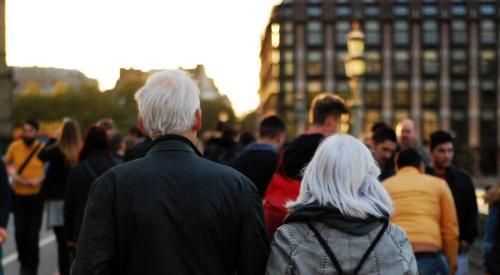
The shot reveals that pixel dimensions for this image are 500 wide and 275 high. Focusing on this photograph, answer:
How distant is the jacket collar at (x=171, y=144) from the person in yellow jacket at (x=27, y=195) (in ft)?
22.3

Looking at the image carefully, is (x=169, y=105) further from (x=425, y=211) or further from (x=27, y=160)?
(x=27, y=160)

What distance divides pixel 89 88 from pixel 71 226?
116 meters

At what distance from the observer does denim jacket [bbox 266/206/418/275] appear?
3686 millimetres

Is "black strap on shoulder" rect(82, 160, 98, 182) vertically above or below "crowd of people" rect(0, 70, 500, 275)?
below

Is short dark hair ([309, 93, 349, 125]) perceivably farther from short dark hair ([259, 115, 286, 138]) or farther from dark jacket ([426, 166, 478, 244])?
dark jacket ([426, 166, 478, 244])

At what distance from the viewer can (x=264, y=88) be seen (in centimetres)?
13438

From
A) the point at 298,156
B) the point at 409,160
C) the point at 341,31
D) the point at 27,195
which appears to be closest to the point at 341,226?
the point at 298,156

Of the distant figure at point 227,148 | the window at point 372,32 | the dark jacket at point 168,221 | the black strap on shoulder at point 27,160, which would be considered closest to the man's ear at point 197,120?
the dark jacket at point 168,221

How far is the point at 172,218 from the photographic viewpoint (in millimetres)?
3613

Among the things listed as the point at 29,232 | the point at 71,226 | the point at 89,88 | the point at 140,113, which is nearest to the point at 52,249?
the point at 29,232

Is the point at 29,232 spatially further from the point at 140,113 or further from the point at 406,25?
the point at 406,25

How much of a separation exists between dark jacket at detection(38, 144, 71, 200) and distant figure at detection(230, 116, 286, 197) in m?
3.13

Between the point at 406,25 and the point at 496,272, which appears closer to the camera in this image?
the point at 496,272

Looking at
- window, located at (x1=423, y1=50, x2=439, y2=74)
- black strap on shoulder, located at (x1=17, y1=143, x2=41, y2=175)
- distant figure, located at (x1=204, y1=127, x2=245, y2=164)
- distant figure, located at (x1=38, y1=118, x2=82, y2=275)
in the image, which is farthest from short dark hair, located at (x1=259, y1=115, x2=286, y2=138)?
window, located at (x1=423, y1=50, x2=439, y2=74)
